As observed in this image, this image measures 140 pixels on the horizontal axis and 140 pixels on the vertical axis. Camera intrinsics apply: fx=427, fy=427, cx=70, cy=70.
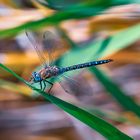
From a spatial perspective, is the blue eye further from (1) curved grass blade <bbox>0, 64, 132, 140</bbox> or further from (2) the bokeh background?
(1) curved grass blade <bbox>0, 64, 132, 140</bbox>

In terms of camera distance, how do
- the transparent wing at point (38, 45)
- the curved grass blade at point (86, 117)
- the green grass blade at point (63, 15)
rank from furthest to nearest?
the transparent wing at point (38, 45)
the green grass blade at point (63, 15)
the curved grass blade at point (86, 117)

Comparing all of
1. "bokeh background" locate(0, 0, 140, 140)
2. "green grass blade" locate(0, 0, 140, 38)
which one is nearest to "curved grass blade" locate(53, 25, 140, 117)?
"bokeh background" locate(0, 0, 140, 140)

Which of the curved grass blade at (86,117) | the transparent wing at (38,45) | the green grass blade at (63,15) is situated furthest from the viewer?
the transparent wing at (38,45)

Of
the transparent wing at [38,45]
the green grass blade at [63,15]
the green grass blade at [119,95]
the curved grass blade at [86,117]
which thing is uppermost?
the transparent wing at [38,45]

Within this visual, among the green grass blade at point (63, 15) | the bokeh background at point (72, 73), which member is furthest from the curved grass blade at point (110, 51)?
the green grass blade at point (63, 15)

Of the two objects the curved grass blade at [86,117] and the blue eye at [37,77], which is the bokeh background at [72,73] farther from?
the curved grass blade at [86,117]

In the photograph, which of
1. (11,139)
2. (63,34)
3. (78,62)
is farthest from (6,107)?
(78,62)

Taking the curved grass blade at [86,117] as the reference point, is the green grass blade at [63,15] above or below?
above

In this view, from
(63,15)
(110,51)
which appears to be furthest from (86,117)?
(110,51)

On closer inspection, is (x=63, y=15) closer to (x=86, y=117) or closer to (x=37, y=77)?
(x=37, y=77)

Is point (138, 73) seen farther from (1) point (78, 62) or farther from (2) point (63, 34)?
(1) point (78, 62)
